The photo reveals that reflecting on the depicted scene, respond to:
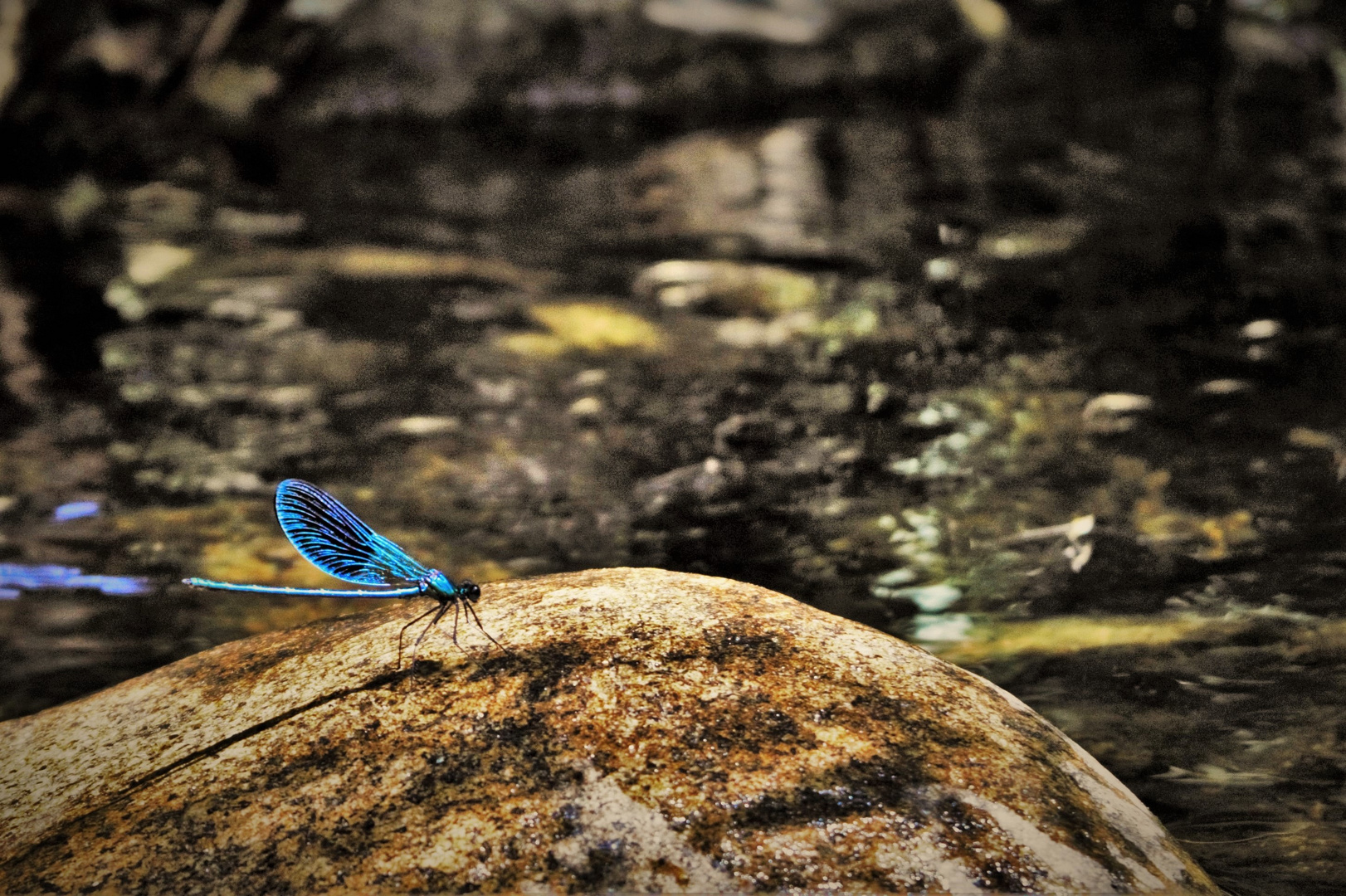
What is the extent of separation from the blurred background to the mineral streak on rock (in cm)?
76

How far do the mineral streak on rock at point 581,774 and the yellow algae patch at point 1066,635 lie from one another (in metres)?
0.71

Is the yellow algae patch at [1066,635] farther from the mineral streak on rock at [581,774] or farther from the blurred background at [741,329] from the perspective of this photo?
the mineral streak on rock at [581,774]

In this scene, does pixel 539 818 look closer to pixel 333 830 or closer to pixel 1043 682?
pixel 333 830

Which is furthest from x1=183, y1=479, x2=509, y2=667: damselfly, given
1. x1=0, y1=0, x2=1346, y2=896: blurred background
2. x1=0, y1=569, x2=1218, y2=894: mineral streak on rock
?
x1=0, y1=0, x2=1346, y2=896: blurred background

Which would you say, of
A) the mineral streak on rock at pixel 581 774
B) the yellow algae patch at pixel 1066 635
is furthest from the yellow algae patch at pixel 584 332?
the mineral streak on rock at pixel 581 774

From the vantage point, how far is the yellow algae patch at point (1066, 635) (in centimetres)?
292

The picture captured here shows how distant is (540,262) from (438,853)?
6054mm

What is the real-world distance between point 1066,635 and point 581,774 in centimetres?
206

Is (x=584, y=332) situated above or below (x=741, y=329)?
above

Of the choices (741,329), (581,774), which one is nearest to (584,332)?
(741,329)

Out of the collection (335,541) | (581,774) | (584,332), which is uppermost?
(335,541)

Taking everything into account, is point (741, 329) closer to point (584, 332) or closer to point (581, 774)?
point (584, 332)

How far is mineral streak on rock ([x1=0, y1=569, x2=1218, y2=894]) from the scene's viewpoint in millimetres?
1572

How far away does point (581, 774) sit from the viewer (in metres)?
1.72
